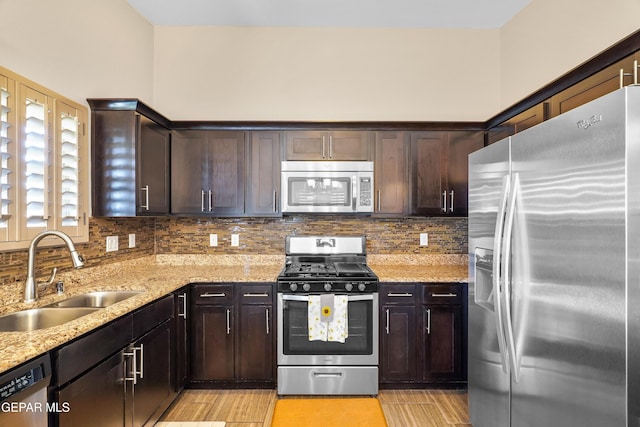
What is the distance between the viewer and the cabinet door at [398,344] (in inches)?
109

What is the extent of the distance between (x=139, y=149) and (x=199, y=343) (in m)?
1.56

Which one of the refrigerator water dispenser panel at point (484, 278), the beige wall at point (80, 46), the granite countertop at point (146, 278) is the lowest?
the granite countertop at point (146, 278)

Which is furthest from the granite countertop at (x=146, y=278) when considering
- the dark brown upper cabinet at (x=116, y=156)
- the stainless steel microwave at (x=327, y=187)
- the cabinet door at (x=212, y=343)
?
the stainless steel microwave at (x=327, y=187)

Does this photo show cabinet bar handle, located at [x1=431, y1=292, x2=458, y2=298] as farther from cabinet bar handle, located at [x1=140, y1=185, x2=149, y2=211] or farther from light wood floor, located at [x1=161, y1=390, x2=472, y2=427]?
cabinet bar handle, located at [x1=140, y1=185, x2=149, y2=211]

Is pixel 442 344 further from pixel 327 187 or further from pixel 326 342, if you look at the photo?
pixel 327 187

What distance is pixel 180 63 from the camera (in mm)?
3396

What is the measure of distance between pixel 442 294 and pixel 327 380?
3.68 ft

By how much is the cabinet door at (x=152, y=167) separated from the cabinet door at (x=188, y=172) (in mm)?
66

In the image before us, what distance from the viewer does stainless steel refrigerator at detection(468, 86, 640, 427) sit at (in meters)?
1.09

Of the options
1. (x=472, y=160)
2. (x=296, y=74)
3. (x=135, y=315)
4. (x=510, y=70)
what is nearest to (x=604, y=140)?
(x=472, y=160)

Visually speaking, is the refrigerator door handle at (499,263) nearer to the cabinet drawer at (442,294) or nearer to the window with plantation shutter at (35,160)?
the cabinet drawer at (442,294)

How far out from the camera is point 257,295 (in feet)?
9.09

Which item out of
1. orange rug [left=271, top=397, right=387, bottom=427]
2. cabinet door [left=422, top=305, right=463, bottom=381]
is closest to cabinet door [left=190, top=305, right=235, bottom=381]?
orange rug [left=271, top=397, right=387, bottom=427]

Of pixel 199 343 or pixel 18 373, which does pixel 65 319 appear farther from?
pixel 199 343
